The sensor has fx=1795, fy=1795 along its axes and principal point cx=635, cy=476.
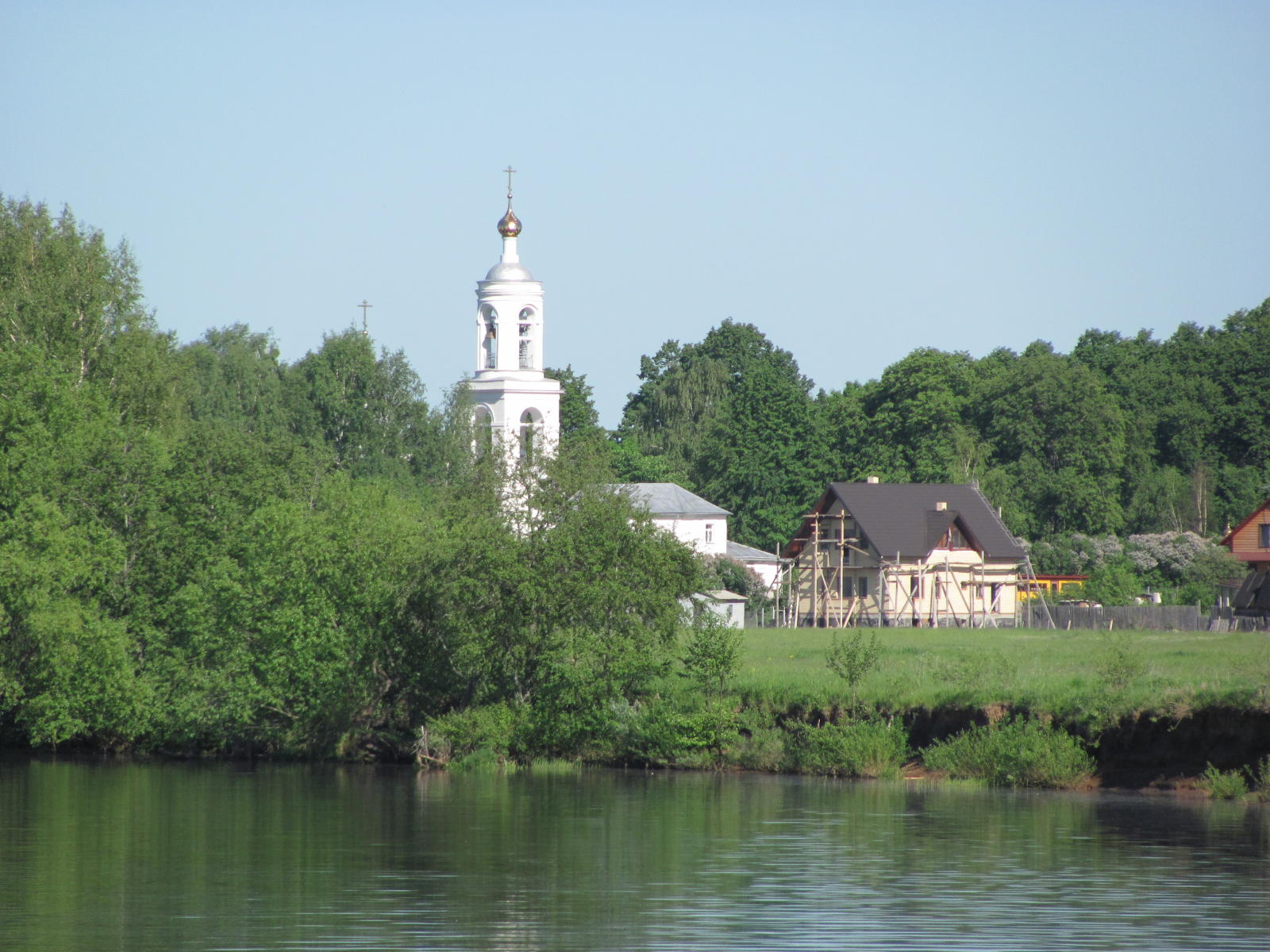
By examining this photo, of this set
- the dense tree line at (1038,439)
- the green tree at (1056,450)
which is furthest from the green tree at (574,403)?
the green tree at (1056,450)

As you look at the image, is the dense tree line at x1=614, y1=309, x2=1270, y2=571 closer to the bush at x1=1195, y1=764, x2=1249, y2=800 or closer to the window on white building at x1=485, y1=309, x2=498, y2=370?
the window on white building at x1=485, y1=309, x2=498, y2=370

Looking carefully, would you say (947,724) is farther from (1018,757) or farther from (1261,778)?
(1261,778)

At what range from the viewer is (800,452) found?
117938 millimetres

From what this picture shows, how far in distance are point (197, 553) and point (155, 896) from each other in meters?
24.9

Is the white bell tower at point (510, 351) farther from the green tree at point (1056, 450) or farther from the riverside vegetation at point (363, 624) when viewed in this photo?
the green tree at point (1056, 450)

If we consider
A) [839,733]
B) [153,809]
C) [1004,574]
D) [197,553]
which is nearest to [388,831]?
[153,809]

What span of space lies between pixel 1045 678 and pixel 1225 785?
19.5 feet

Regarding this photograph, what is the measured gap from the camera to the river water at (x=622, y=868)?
805 inches

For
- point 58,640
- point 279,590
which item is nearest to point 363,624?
point 279,590

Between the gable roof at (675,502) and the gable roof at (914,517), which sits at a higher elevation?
the gable roof at (675,502)

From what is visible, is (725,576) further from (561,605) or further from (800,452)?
(561,605)

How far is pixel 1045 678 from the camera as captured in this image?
127 feet

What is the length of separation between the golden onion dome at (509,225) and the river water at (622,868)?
4764 centimetres

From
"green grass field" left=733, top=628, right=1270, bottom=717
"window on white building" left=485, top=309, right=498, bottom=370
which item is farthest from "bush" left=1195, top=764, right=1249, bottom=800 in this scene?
"window on white building" left=485, top=309, right=498, bottom=370
